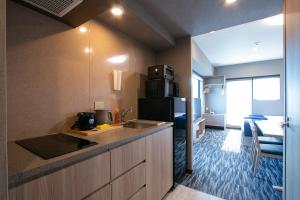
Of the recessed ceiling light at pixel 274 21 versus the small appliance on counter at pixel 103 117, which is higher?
the recessed ceiling light at pixel 274 21

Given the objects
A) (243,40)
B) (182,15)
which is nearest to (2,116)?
(182,15)

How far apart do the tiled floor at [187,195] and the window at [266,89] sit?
5.51m

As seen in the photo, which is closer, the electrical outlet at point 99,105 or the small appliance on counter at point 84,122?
the small appliance on counter at point 84,122

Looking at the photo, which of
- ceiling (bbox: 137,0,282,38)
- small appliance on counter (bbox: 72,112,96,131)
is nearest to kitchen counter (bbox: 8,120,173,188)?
small appliance on counter (bbox: 72,112,96,131)

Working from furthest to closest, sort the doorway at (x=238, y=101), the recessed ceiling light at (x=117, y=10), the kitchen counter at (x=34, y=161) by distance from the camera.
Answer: the doorway at (x=238, y=101), the recessed ceiling light at (x=117, y=10), the kitchen counter at (x=34, y=161)

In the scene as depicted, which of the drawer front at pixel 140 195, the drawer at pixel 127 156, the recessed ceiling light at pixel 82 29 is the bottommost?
the drawer front at pixel 140 195

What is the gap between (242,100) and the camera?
6.17 m

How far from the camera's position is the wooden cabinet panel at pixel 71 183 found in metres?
0.71

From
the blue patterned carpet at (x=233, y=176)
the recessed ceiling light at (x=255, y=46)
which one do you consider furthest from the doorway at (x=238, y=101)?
the blue patterned carpet at (x=233, y=176)

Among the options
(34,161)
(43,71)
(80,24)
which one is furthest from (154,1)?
(34,161)

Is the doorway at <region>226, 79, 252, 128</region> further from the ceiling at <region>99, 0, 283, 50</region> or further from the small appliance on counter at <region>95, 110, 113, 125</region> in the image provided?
the small appliance on counter at <region>95, 110, 113, 125</region>

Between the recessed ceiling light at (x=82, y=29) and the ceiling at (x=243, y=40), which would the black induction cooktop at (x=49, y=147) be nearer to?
the recessed ceiling light at (x=82, y=29)

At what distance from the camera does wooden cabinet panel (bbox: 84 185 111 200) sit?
99cm

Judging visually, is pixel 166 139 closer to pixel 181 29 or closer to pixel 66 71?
pixel 66 71
